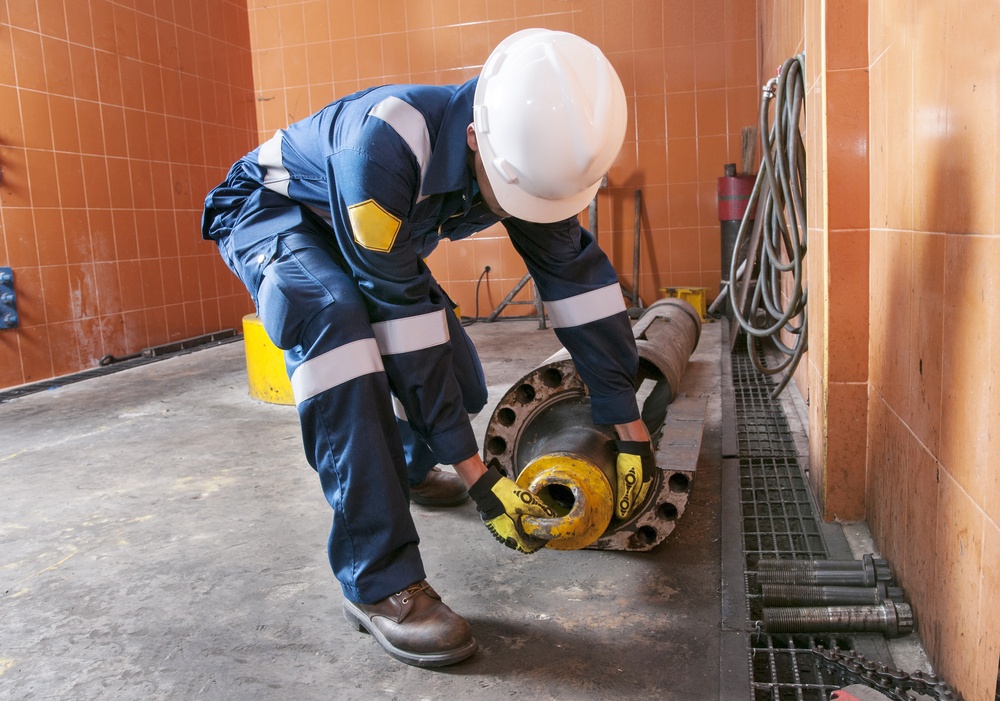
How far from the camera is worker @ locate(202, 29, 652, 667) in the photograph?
167cm

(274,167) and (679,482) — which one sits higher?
(274,167)

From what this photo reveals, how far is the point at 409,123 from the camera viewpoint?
1.74m

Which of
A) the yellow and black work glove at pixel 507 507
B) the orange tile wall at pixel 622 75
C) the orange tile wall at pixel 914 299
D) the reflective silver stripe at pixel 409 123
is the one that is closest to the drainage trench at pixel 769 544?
the orange tile wall at pixel 914 299

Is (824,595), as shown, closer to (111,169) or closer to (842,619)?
(842,619)

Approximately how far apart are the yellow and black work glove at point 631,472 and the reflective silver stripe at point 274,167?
111 centimetres

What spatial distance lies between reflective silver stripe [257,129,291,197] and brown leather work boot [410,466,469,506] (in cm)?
107

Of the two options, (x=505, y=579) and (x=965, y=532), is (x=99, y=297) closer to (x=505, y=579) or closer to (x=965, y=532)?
(x=505, y=579)

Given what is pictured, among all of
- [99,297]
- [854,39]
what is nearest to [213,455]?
[854,39]

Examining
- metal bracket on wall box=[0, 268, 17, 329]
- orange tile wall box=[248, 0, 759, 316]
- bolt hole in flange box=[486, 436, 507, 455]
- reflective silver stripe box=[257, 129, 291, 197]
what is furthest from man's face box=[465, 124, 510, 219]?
orange tile wall box=[248, 0, 759, 316]

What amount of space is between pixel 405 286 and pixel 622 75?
5.85 metres

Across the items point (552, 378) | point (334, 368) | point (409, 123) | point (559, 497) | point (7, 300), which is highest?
point (409, 123)

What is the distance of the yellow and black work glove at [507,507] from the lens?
173 centimetres

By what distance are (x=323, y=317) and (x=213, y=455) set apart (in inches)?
74.2

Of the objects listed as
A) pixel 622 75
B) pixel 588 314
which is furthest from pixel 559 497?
pixel 622 75
